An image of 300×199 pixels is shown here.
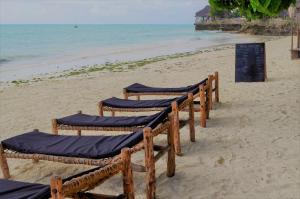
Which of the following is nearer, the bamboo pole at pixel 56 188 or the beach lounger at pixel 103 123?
the bamboo pole at pixel 56 188

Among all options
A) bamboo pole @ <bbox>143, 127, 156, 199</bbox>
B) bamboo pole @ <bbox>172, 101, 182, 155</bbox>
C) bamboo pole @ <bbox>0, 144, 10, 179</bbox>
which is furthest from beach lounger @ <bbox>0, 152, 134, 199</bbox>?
bamboo pole @ <bbox>172, 101, 182, 155</bbox>

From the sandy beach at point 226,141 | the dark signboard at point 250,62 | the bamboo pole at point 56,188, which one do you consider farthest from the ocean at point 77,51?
the bamboo pole at point 56,188

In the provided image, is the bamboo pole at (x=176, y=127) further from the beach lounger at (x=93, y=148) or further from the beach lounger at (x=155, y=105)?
the beach lounger at (x=93, y=148)

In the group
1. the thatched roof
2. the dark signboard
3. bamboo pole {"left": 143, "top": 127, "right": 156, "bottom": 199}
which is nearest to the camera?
bamboo pole {"left": 143, "top": 127, "right": 156, "bottom": 199}

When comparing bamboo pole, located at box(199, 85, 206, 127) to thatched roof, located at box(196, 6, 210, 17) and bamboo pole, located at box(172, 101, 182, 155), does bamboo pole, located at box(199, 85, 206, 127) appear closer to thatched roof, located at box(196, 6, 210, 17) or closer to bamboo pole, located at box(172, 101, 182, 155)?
bamboo pole, located at box(172, 101, 182, 155)

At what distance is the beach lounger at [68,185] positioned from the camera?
9.18 feet

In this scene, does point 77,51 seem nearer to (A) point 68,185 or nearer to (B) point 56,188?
(A) point 68,185

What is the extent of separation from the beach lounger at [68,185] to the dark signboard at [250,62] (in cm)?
692

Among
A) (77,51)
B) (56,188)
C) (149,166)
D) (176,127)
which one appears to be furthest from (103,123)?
(77,51)

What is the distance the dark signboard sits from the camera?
974 cm

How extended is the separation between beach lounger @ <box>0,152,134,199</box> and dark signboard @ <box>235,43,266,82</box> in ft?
22.7

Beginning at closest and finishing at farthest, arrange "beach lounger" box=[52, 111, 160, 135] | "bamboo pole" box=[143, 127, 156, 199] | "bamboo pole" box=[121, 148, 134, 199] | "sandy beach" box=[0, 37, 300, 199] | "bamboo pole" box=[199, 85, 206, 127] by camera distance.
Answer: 1. "bamboo pole" box=[121, 148, 134, 199]
2. "bamboo pole" box=[143, 127, 156, 199]
3. "sandy beach" box=[0, 37, 300, 199]
4. "beach lounger" box=[52, 111, 160, 135]
5. "bamboo pole" box=[199, 85, 206, 127]

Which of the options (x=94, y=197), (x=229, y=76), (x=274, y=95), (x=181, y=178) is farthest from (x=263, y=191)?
(x=229, y=76)

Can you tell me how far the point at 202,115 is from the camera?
21.4 ft
